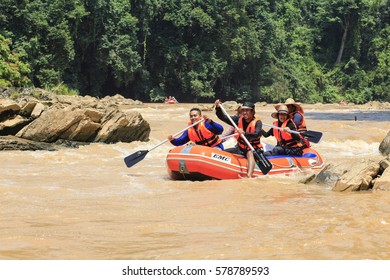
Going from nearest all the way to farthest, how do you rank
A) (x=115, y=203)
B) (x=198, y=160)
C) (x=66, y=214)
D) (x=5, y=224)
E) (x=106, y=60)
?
(x=5, y=224)
(x=66, y=214)
(x=115, y=203)
(x=198, y=160)
(x=106, y=60)

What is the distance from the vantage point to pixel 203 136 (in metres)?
9.34

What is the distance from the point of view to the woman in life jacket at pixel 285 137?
9.77 meters

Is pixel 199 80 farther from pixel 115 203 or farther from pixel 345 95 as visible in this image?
pixel 115 203

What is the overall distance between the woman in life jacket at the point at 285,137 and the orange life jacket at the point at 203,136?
86 cm

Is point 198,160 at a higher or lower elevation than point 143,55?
higher

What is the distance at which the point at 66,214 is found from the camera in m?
6.20

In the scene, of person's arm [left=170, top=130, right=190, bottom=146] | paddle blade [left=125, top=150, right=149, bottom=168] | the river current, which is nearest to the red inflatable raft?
the river current

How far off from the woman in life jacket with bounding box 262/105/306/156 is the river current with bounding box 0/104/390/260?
1.82 feet

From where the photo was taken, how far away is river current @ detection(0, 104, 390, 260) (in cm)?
470

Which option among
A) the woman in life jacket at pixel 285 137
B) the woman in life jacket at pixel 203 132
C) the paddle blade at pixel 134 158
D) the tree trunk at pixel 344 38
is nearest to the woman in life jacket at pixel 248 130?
the woman in life jacket at pixel 203 132

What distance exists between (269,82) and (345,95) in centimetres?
918

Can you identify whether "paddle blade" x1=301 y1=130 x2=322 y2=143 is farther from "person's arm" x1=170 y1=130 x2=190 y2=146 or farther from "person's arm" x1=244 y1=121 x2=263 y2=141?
"person's arm" x1=170 y1=130 x2=190 y2=146
